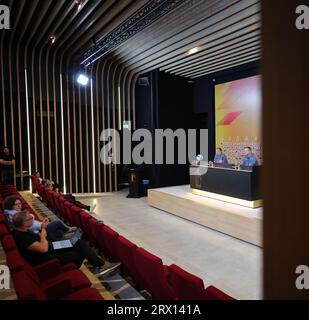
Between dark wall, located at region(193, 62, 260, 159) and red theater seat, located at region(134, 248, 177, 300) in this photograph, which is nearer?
red theater seat, located at region(134, 248, 177, 300)

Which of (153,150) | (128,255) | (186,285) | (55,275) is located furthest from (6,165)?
(186,285)

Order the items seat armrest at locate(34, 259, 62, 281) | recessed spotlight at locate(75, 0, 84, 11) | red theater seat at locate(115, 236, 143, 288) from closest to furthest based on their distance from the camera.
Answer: seat armrest at locate(34, 259, 62, 281)
red theater seat at locate(115, 236, 143, 288)
recessed spotlight at locate(75, 0, 84, 11)

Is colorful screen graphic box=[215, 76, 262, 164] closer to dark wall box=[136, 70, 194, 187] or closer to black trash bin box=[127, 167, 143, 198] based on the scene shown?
dark wall box=[136, 70, 194, 187]

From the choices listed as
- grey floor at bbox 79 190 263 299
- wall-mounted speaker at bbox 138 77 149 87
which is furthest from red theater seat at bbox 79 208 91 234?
wall-mounted speaker at bbox 138 77 149 87

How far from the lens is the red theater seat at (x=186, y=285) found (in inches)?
87.0

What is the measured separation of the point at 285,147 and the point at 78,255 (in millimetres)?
3249

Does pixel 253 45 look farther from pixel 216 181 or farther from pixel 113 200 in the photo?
pixel 113 200

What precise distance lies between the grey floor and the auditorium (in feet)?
0.10

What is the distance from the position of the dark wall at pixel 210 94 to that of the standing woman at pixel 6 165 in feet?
20.4

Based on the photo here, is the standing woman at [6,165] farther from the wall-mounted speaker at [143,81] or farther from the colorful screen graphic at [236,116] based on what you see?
the colorful screen graphic at [236,116]

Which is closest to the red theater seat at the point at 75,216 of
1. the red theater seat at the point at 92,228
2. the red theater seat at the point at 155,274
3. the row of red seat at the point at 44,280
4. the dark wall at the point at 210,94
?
the red theater seat at the point at 92,228

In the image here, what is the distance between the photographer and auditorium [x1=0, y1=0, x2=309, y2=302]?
685 millimetres

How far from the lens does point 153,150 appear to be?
10.1 meters
